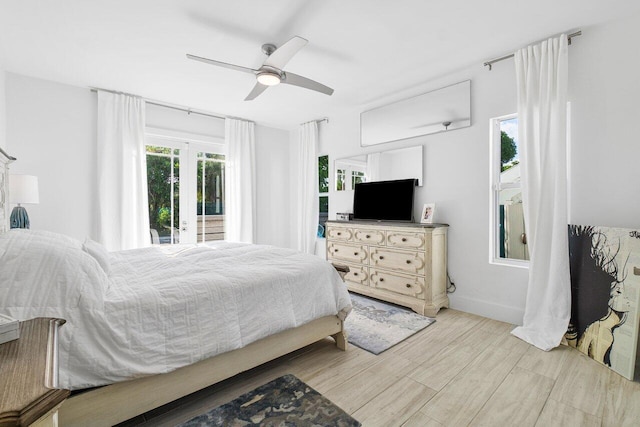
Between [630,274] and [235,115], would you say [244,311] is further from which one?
[235,115]

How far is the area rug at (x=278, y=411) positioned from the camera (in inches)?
63.1

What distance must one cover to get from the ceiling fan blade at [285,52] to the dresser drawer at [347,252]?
2.29m

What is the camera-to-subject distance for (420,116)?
11.8ft

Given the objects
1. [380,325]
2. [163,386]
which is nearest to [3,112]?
[163,386]

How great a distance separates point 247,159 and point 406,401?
163 inches

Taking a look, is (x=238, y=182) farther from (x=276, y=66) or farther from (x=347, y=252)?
(x=276, y=66)

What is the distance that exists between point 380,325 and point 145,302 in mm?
2127

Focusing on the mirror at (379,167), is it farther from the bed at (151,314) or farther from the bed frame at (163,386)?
the bed frame at (163,386)

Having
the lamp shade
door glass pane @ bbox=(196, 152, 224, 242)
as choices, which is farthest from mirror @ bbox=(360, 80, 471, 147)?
the lamp shade

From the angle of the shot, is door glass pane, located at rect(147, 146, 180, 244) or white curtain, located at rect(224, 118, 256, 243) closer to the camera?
door glass pane, located at rect(147, 146, 180, 244)

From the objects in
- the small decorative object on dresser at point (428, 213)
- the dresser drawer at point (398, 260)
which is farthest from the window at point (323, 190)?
the small decorative object on dresser at point (428, 213)

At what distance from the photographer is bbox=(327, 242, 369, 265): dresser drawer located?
3.74 meters

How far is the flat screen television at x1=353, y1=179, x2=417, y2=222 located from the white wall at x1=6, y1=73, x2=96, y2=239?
3.45m

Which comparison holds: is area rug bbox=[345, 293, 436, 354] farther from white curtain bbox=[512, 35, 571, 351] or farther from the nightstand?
the nightstand
